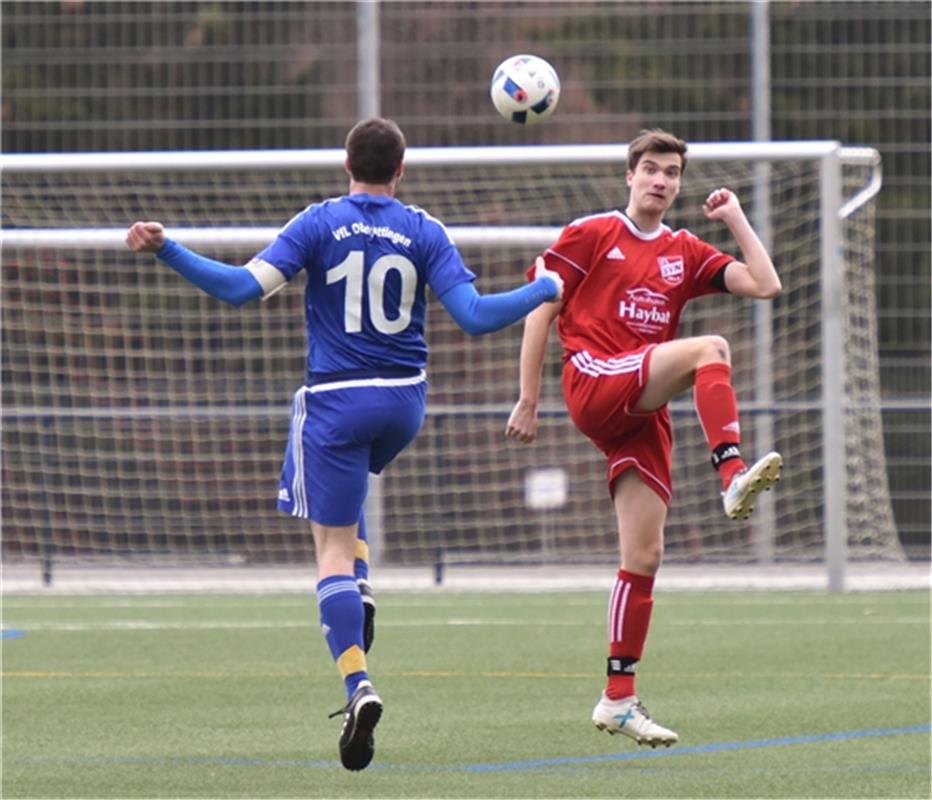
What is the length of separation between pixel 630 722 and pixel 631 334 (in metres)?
1.43

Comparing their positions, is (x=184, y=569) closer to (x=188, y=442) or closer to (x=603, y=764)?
(x=188, y=442)

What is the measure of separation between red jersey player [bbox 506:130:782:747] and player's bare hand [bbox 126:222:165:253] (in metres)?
1.58

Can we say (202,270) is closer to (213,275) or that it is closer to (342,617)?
(213,275)

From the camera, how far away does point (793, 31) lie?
17.0 m

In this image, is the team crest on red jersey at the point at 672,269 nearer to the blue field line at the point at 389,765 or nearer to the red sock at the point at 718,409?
the red sock at the point at 718,409

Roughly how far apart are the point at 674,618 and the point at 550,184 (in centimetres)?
508

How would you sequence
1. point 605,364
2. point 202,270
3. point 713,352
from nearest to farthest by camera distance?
point 202,270 → point 713,352 → point 605,364

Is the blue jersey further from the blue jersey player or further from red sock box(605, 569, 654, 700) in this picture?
red sock box(605, 569, 654, 700)

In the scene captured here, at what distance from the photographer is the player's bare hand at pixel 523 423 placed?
24.6ft

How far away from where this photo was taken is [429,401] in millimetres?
17594

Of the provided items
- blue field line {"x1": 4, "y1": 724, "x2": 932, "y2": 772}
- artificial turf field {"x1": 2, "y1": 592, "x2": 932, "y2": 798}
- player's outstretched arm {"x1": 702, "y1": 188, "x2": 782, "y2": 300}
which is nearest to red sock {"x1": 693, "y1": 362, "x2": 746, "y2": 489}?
player's outstretched arm {"x1": 702, "y1": 188, "x2": 782, "y2": 300}

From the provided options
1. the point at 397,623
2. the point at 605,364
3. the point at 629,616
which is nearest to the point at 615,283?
the point at 605,364

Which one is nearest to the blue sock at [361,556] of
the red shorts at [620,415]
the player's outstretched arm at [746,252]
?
the red shorts at [620,415]

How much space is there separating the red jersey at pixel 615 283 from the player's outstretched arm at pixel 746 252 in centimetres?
9
